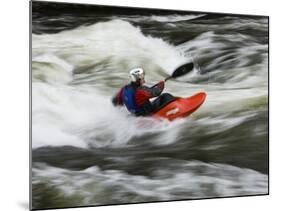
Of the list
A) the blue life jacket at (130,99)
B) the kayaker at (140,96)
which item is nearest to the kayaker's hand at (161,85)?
the kayaker at (140,96)

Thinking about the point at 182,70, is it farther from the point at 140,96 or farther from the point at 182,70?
the point at 140,96

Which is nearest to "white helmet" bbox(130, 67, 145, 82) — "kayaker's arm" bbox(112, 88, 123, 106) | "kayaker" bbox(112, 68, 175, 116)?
"kayaker" bbox(112, 68, 175, 116)

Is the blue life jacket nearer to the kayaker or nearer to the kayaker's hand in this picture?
the kayaker

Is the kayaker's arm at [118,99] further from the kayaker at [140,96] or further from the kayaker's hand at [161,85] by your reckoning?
the kayaker's hand at [161,85]

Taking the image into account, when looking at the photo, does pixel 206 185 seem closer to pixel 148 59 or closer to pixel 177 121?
pixel 177 121

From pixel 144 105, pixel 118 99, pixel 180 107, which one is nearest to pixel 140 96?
pixel 144 105

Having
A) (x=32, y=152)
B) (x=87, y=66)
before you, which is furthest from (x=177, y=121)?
(x=32, y=152)

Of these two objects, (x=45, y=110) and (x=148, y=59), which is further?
(x=148, y=59)

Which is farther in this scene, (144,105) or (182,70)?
(182,70)
